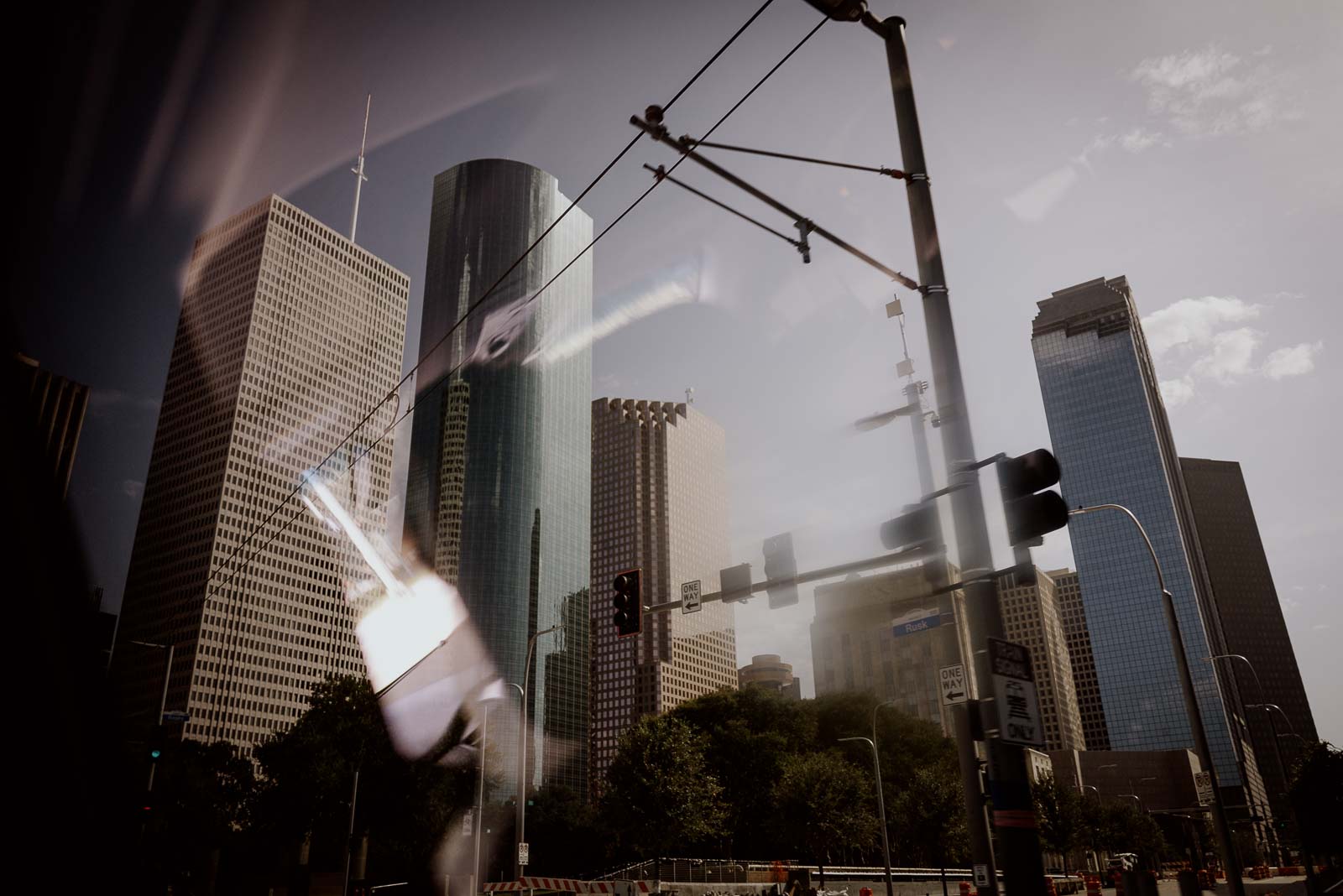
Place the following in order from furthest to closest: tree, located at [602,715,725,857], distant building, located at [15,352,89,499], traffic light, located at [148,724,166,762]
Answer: tree, located at [602,715,725,857] < traffic light, located at [148,724,166,762] < distant building, located at [15,352,89,499]

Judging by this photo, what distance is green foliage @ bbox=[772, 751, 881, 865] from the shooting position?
52.2m

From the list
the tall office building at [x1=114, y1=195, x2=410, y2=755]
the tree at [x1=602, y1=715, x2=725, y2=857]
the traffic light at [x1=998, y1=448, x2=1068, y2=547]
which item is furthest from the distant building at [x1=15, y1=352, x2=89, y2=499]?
the tall office building at [x1=114, y1=195, x2=410, y2=755]

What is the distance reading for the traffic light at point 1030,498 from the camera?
7660 millimetres

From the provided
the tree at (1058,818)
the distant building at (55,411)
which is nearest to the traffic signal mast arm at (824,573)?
the distant building at (55,411)

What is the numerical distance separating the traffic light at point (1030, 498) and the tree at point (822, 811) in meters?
49.3

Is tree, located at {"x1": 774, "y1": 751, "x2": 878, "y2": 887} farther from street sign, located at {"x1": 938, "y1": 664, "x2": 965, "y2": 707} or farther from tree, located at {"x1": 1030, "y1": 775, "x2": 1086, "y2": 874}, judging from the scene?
street sign, located at {"x1": 938, "y1": 664, "x2": 965, "y2": 707}

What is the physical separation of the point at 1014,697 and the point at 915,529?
218 centimetres

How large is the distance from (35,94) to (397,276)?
6979 inches

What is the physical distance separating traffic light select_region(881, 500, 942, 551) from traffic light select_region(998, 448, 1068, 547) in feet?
3.03

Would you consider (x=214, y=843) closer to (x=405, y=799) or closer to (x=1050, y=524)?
(x=405, y=799)

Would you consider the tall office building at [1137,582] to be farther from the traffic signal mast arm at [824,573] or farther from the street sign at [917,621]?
the street sign at [917,621]

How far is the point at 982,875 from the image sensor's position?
9.24 metres

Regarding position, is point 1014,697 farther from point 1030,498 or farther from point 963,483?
point 963,483

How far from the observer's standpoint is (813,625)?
191375 mm
